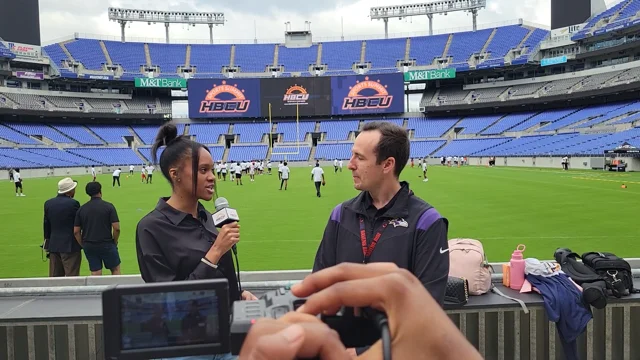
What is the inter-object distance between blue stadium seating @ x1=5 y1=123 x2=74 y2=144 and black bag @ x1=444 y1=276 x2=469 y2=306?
59832 mm

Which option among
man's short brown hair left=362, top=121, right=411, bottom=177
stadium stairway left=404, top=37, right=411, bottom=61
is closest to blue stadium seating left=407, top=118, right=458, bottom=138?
stadium stairway left=404, top=37, right=411, bottom=61

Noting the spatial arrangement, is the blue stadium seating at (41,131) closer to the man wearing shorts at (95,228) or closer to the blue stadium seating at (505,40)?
the man wearing shorts at (95,228)

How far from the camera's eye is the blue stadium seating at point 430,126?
60312 mm

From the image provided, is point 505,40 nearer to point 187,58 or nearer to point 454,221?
point 187,58

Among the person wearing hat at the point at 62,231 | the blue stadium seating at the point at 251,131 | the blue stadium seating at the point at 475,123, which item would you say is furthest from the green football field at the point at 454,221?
the blue stadium seating at the point at 251,131

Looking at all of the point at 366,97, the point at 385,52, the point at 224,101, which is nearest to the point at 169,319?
the point at 366,97

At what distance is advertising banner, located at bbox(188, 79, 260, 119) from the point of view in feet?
202

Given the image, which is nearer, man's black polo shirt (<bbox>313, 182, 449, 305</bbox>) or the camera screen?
the camera screen

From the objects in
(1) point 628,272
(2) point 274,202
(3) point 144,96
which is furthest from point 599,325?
(3) point 144,96

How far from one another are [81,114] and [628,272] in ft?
209

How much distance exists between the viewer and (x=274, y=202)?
1780 cm

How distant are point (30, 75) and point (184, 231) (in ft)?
215

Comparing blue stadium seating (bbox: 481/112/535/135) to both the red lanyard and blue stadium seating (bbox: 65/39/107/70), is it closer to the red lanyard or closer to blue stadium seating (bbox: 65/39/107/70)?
blue stadium seating (bbox: 65/39/107/70)

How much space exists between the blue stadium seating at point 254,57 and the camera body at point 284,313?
69015 mm
